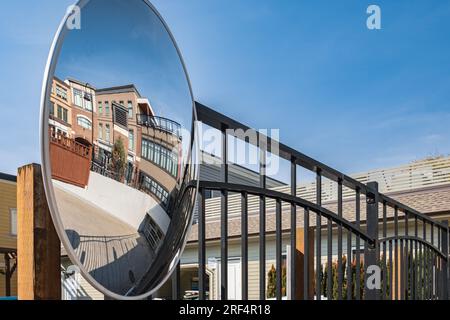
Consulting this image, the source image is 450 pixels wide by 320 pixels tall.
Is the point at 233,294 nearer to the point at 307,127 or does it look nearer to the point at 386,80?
the point at 307,127

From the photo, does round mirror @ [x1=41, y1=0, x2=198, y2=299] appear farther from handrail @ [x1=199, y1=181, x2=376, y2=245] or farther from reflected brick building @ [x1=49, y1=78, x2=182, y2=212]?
handrail @ [x1=199, y1=181, x2=376, y2=245]

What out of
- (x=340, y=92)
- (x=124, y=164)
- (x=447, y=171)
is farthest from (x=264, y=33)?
(x=447, y=171)

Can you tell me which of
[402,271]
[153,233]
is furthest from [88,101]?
[402,271]

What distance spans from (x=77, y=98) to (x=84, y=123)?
54 mm

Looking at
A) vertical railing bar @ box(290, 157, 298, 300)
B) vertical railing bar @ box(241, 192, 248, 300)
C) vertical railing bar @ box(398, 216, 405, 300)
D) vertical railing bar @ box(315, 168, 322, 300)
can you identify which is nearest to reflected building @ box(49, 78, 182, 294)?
vertical railing bar @ box(241, 192, 248, 300)

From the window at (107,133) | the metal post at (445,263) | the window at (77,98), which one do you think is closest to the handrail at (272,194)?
the window at (107,133)

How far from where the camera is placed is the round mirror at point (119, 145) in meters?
1.01

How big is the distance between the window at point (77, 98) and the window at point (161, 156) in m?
0.26

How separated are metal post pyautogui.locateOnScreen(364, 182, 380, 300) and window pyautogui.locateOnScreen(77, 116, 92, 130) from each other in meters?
2.15

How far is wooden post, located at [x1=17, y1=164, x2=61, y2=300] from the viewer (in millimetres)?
1152

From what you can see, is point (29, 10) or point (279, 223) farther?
point (279, 223)

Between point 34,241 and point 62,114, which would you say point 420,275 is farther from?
point 62,114

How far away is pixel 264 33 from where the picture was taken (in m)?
4.99
